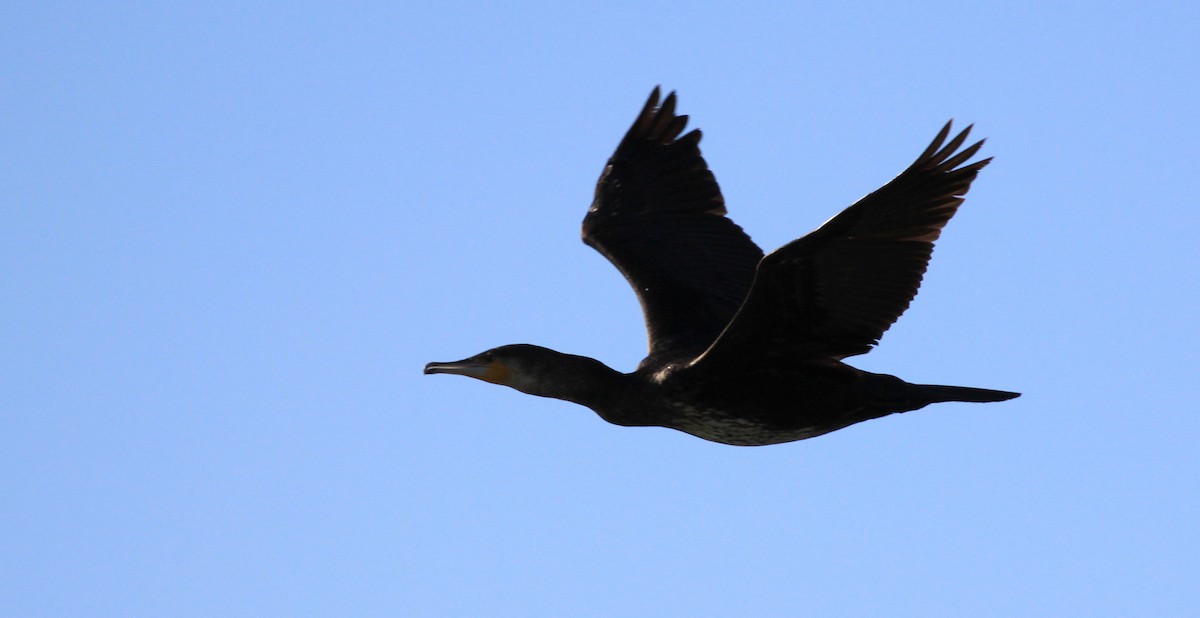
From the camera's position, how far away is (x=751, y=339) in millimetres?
7887

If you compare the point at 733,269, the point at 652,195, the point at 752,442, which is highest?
the point at 652,195

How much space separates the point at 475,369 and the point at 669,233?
7.30 feet

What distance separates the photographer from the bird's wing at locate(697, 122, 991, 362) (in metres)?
7.27

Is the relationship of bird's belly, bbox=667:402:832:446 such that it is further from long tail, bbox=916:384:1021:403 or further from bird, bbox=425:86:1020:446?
long tail, bbox=916:384:1021:403

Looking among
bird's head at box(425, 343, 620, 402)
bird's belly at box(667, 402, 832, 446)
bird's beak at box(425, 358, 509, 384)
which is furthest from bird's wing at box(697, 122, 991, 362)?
bird's beak at box(425, 358, 509, 384)

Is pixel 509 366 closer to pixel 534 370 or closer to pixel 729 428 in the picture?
pixel 534 370

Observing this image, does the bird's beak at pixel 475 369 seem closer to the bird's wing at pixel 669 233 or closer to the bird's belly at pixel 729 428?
the bird's belly at pixel 729 428

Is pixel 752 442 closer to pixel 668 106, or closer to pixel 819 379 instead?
pixel 819 379

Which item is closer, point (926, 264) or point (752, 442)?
point (926, 264)

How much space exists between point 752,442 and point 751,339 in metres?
0.88

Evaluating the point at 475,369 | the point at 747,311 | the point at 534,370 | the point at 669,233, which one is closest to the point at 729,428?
the point at 747,311

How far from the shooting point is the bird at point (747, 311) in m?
7.36

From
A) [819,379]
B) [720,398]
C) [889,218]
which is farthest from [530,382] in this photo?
[889,218]

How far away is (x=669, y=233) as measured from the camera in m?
10.0
